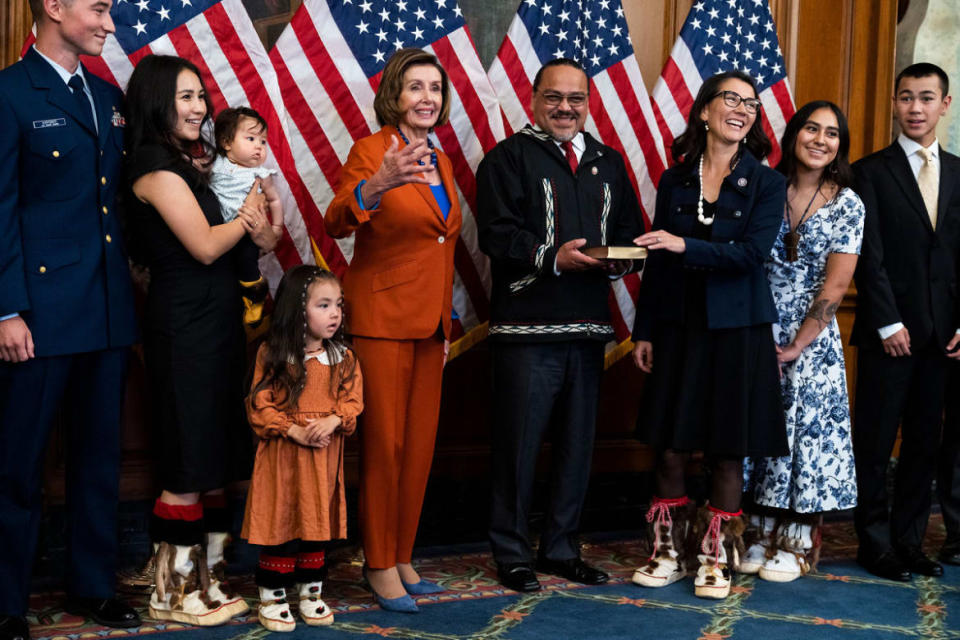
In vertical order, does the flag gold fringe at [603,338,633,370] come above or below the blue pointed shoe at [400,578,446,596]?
above

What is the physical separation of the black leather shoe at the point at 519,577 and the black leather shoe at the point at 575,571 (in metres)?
0.13

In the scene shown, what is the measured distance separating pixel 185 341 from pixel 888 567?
108 inches

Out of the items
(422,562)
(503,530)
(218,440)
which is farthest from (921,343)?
(218,440)

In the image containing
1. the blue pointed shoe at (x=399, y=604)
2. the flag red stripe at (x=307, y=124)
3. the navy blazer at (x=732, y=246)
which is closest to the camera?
the blue pointed shoe at (x=399, y=604)

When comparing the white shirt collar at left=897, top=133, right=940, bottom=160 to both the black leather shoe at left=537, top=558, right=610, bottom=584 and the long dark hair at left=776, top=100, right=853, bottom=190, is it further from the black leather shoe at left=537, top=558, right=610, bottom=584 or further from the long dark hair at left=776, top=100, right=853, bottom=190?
the black leather shoe at left=537, top=558, right=610, bottom=584

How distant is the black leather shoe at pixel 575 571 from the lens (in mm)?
3590

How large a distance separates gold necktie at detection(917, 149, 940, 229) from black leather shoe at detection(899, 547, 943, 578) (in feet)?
4.45

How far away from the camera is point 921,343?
383 centimetres

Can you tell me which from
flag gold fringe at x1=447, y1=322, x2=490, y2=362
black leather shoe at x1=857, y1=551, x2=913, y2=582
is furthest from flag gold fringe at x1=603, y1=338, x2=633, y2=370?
black leather shoe at x1=857, y1=551, x2=913, y2=582

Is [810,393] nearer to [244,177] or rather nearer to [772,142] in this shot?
[772,142]

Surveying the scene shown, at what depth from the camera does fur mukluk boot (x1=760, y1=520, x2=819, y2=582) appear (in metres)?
3.72

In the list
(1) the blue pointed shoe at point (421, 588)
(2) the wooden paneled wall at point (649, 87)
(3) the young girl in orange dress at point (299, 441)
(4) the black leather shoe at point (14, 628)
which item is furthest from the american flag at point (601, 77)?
(4) the black leather shoe at point (14, 628)

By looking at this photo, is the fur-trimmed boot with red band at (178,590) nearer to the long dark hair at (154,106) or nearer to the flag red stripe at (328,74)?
the long dark hair at (154,106)

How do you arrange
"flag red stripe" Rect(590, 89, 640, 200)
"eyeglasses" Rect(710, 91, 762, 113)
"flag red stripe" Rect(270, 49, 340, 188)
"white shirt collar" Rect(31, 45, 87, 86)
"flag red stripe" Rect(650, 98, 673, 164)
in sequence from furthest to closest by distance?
"flag red stripe" Rect(650, 98, 673, 164) < "flag red stripe" Rect(590, 89, 640, 200) < "flag red stripe" Rect(270, 49, 340, 188) < "eyeglasses" Rect(710, 91, 762, 113) < "white shirt collar" Rect(31, 45, 87, 86)
